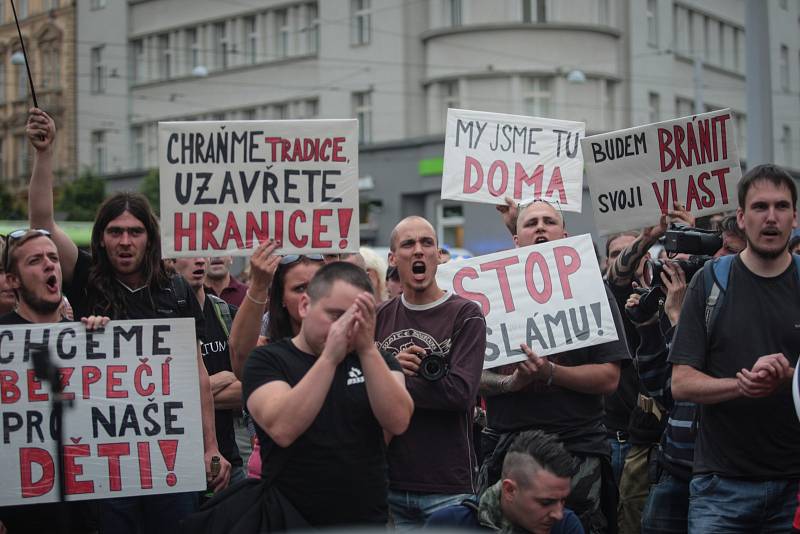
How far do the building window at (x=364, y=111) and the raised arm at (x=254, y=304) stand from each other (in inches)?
1251

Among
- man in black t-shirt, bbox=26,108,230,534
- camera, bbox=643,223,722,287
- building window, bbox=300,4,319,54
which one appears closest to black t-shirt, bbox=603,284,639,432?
camera, bbox=643,223,722,287

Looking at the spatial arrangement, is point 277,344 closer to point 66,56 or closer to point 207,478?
point 207,478

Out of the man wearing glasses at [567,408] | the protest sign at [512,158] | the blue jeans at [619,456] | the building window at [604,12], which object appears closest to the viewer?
the man wearing glasses at [567,408]

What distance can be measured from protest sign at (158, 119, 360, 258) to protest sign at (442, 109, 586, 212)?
2038 millimetres

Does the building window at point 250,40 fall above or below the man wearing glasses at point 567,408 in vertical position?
above

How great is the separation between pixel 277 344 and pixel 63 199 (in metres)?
35.4

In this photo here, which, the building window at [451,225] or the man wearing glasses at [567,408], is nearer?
the man wearing glasses at [567,408]

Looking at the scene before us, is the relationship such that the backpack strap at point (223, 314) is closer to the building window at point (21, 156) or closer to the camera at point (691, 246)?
the camera at point (691, 246)

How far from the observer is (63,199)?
38.6 metres

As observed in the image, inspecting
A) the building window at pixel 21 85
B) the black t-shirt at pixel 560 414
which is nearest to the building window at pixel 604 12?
the building window at pixel 21 85

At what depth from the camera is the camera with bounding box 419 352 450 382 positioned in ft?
18.1

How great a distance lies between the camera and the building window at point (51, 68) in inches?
1709

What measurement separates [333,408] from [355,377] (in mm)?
147

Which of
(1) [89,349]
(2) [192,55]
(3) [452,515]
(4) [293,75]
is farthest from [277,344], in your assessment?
(2) [192,55]
